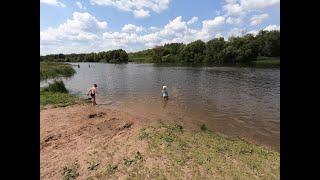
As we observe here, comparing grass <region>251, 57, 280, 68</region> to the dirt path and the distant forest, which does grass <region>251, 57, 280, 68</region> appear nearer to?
the distant forest

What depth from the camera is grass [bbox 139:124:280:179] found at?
394 inches

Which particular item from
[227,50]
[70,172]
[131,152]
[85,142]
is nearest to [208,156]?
[131,152]

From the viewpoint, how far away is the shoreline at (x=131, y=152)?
33.0 feet

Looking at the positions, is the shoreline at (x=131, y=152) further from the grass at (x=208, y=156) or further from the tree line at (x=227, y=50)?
the tree line at (x=227, y=50)

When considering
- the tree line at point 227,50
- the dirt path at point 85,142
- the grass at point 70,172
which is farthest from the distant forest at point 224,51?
the grass at point 70,172

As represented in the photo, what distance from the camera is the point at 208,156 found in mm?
11586

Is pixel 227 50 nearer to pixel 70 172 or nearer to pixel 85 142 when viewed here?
pixel 85 142

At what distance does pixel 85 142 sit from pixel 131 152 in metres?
2.71

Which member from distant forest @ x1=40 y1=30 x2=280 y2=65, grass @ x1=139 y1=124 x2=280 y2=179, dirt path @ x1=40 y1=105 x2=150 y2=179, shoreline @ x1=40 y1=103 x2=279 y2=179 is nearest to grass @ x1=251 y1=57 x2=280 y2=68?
distant forest @ x1=40 y1=30 x2=280 y2=65

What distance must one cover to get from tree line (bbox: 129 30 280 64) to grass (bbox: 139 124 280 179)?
8586 cm
